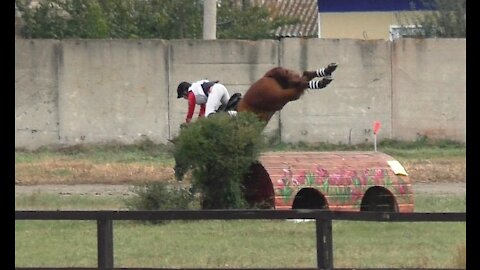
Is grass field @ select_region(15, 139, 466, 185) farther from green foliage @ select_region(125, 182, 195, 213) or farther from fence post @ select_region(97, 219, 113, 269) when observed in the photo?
fence post @ select_region(97, 219, 113, 269)

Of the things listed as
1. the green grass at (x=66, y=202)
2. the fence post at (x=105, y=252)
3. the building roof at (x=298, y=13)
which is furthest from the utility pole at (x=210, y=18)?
the fence post at (x=105, y=252)

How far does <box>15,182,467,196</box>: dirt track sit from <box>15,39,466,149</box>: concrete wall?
14.5ft

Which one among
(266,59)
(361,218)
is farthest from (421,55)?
(361,218)

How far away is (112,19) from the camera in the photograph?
1121 inches

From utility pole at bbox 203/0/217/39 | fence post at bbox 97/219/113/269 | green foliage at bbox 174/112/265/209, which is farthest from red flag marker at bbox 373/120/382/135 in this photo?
fence post at bbox 97/219/113/269

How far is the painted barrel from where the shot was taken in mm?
14094

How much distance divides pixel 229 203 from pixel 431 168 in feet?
21.8

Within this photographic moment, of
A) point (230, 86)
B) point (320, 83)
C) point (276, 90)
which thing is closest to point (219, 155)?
point (276, 90)

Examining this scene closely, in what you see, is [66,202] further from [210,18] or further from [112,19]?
[112,19]

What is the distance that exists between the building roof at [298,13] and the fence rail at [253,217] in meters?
25.5

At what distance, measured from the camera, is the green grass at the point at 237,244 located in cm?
1179

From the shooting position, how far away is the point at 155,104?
909 inches

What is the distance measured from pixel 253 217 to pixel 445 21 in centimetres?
1783

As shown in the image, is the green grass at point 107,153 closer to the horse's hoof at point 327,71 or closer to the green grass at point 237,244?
the horse's hoof at point 327,71
